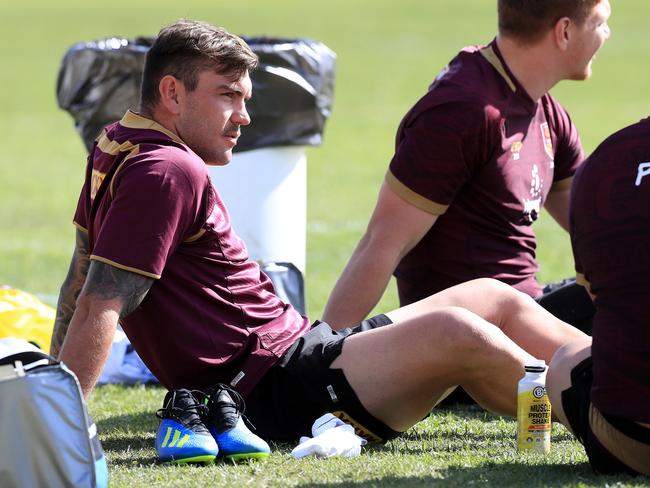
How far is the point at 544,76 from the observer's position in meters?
5.14

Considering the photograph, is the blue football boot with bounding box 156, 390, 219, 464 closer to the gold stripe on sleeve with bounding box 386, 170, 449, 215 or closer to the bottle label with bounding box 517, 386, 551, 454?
the bottle label with bounding box 517, 386, 551, 454

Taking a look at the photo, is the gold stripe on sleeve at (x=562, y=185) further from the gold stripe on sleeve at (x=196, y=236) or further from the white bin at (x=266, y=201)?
the gold stripe on sleeve at (x=196, y=236)

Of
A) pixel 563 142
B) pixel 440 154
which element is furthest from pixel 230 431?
pixel 563 142

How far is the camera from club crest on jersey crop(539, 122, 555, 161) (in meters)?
5.30

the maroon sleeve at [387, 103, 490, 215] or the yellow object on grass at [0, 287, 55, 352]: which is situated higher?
the maroon sleeve at [387, 103, 490, 215]

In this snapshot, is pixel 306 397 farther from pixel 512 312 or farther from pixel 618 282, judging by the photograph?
pixel 618 282

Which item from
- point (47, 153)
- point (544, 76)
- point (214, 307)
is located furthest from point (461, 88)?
point (47, 153)

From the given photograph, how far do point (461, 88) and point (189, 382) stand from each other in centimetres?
164

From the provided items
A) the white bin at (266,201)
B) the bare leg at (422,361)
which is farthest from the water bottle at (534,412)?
the white bin at (266,201)

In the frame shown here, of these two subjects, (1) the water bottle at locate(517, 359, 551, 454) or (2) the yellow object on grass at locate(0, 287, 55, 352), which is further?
(2) the yellow object on grass at locate(0, 287, 55, 352)

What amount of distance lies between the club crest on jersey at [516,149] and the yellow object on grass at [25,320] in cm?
213

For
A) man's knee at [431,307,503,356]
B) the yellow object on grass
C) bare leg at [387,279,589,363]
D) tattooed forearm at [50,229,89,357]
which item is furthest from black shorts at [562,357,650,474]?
the yellow object on grass

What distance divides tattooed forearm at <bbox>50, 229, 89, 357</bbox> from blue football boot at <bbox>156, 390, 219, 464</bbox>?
2.18ft

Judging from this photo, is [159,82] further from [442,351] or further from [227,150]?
[442,351]
